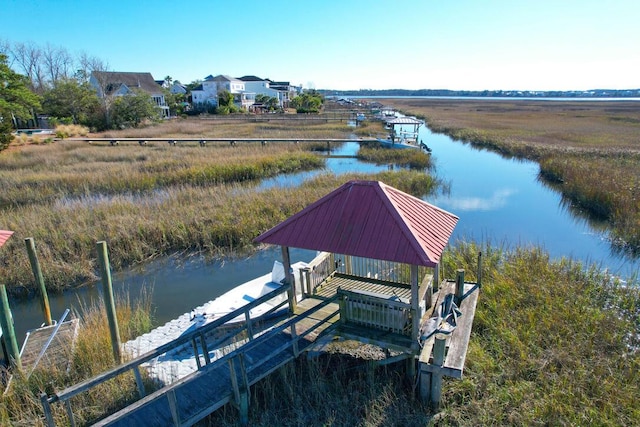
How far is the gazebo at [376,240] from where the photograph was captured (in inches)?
266

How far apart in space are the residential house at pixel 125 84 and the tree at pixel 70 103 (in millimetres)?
5270

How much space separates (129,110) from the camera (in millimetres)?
54125

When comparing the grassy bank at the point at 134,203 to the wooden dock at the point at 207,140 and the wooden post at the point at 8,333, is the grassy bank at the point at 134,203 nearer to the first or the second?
the wooden post at the point at 8,333

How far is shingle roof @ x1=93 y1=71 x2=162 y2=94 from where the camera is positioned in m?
65.1

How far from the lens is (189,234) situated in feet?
52.7

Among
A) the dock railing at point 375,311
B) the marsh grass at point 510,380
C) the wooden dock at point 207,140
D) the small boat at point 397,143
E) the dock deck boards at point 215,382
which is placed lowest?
the marsh grass at point 510,380

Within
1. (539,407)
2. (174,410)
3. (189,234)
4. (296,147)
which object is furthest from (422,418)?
(296,147)

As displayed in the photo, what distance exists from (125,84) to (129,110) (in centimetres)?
1741

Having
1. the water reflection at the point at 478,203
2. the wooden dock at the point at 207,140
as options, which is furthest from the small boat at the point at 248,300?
the wooden dock at the point at 207,140

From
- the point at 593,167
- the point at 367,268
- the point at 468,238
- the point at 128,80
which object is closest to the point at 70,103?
the point at 128,80

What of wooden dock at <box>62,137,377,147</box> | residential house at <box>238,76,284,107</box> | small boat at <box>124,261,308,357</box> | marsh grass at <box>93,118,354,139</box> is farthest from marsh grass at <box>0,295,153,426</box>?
residential house at <box>238,76,284,107</box>

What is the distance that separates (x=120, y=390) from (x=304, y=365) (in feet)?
11.4

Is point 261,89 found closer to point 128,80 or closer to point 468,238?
point 128,80

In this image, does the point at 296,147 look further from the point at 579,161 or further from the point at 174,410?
the point at 174,410
